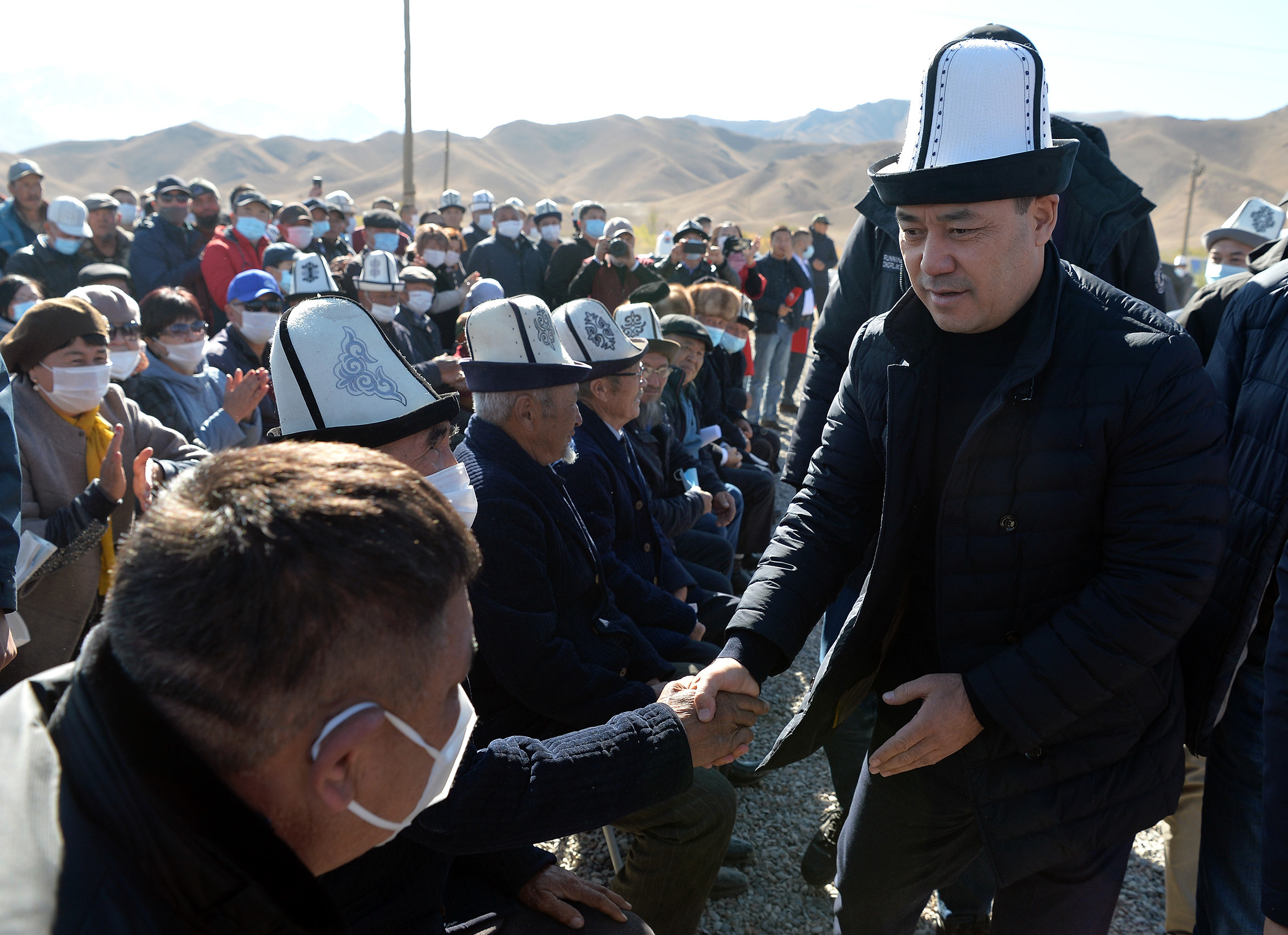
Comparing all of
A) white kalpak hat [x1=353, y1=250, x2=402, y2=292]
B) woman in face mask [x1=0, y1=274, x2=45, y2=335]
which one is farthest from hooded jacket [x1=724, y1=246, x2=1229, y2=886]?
white kalpak hat [x1=353, y1=250, x2=402, y2=292]

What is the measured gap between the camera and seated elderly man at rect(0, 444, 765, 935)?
0.88 m

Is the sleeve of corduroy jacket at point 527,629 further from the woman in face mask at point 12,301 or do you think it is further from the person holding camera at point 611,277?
the person holding camera at point 611,277

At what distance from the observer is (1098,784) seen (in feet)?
6.00

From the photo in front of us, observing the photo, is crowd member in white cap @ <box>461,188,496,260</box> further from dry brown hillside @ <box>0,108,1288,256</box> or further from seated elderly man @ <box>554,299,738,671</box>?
dry brown hillside @ <box>0,108,1288,256</box>

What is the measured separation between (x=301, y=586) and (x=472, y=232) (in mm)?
13508

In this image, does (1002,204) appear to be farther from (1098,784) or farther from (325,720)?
(325,720)

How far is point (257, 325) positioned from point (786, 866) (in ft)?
13.8

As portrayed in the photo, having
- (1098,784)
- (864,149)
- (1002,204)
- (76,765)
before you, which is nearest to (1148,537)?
(1098,784)

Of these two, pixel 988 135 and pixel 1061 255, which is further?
pixel 1061 255

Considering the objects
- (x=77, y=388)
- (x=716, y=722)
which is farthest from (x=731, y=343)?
(x=716, y=722)

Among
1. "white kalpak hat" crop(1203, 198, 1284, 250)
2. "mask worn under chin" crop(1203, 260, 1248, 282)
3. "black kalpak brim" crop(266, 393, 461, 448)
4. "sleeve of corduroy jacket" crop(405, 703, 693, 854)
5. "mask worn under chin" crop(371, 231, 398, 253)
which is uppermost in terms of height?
"white kalpak hat" crop(1203, 198, 1284, 250)

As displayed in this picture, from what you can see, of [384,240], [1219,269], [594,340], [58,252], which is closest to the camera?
[594,340]

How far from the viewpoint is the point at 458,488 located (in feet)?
7.36

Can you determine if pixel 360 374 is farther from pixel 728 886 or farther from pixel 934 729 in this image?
pixel 728 886
